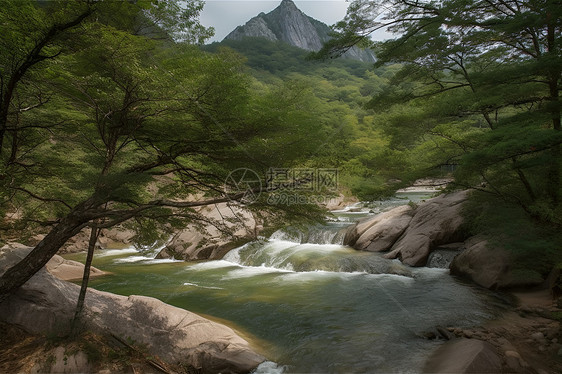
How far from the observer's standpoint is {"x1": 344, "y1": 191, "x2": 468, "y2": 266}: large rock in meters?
10.7

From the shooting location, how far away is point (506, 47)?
7590mm

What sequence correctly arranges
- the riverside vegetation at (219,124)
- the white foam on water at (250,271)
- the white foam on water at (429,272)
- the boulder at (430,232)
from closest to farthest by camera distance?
the riverside vegetation at (219,124)
the white foam on water at (429,272)
the boulder at (430,232)
the white foam on water at (250,271)

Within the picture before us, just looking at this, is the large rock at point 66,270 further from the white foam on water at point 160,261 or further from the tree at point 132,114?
the tree at point 132,114

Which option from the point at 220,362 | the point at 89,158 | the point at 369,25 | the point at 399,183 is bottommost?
the point at 220,362

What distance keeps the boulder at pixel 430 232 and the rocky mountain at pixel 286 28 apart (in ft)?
354

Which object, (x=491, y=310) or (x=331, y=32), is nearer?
(x=491, y=310)

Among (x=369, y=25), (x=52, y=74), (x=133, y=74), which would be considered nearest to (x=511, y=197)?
(x=369, y=25)

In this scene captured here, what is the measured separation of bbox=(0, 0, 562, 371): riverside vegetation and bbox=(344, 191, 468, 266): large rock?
2050 mm

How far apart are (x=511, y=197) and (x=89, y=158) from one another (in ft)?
31.8

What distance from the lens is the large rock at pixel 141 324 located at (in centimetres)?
468

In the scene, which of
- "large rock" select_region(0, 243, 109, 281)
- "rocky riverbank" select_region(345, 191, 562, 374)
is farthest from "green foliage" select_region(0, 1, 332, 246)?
"large rock" select_region(0, 243, 109, 281)

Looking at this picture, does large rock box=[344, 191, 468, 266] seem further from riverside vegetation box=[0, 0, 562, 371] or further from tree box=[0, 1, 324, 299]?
tree box=[0, 1, 324, 299]

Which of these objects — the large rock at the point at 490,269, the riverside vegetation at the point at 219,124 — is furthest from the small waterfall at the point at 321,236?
the riverside vegetation at the point at 219,124

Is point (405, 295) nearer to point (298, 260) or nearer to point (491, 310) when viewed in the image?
point (491, 310)
